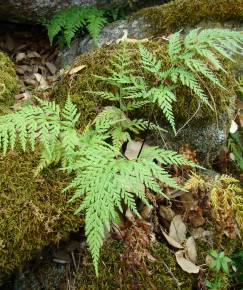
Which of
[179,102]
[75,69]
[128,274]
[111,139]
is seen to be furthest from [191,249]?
[75,69]

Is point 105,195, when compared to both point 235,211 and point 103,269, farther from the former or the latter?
point 235,211

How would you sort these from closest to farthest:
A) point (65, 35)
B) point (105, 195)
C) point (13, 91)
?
point (105, 195), point (13, 91), point (65, 35)

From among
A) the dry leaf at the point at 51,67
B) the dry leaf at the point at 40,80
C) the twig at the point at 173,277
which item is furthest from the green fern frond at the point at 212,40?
the dry leaf at the point at 51,67

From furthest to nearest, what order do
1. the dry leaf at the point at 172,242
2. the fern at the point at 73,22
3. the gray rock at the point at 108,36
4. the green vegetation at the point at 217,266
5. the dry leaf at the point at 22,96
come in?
the fern at the point at 73,22 < the gray rock at the point at 108,36 < the dry leaf at the point at 22,96 < the dry leaf at the point at 172,242 < the green vegetation at the point at 217,266

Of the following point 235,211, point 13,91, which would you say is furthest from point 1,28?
point 235,211

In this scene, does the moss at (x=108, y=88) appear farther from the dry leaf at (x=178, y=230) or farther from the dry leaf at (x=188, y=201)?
the dry leaf at (x=178, y=230)

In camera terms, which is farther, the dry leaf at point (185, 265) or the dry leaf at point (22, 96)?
the dry leaf at point (22, 96)

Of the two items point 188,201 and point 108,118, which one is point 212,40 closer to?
point 108,118
